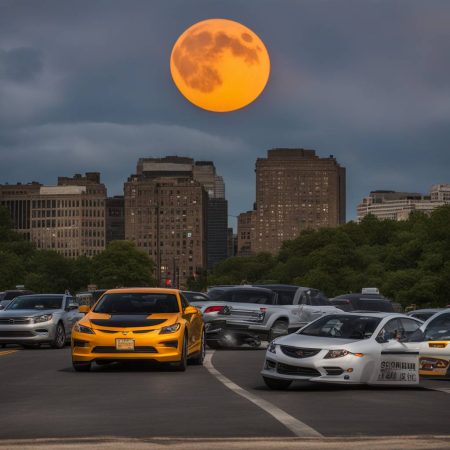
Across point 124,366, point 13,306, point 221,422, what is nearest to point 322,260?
point 13,306

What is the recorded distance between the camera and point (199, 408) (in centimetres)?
1580

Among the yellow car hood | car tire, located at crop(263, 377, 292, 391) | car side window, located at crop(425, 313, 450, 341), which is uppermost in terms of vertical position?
the yellow car hood

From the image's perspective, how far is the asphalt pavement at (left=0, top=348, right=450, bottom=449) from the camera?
42.1 feet

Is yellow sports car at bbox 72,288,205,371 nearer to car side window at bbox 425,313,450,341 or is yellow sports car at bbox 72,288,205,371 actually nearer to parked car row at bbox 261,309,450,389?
parked car row at bbox 261,309,450,389

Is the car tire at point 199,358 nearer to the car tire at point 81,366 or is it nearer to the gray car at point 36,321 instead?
the car tire at point 81,366

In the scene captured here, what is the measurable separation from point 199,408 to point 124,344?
6788mm

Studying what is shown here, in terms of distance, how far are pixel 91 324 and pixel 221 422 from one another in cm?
911

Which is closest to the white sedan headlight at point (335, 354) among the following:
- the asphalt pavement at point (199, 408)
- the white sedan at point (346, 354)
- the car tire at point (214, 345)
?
the white sedan at point (346, 354)

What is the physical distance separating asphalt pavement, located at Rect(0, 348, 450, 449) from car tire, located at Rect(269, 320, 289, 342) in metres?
8.47

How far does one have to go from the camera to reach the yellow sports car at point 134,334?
883 inches

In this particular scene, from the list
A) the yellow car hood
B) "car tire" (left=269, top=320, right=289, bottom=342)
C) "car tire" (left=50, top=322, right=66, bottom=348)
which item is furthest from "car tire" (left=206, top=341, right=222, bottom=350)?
the yellow car hood

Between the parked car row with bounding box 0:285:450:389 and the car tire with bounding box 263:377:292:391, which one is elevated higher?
the parked car row with bounding box 0:285:450:389

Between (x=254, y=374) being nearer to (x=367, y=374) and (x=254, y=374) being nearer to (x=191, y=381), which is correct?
(x=191, y=381)

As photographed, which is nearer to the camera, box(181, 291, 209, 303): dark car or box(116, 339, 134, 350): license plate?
box(116, 339, 134, 350): license plate
